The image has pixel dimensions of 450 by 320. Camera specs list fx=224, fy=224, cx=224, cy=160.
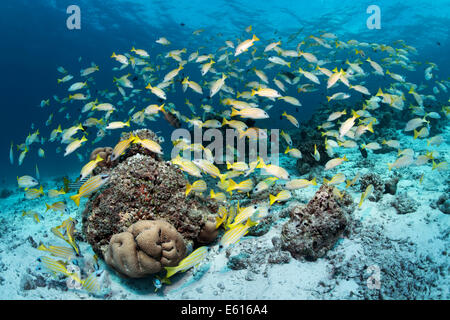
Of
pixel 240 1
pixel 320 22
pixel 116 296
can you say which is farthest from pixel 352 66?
pixel 320 22

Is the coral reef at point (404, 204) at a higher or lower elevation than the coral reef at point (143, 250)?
lower

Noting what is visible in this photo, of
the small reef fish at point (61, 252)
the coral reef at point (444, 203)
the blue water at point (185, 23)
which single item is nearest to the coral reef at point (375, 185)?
the coral reef at point (444, 203)

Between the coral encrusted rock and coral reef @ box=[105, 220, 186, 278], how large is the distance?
2.20 m

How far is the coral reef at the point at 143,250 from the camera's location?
3760 mm

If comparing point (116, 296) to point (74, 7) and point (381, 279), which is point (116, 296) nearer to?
point (381, 279)

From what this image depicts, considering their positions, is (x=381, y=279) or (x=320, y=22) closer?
(x=381, y=279)

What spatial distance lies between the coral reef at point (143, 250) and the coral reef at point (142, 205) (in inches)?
22.1

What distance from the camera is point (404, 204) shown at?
5.29 metres

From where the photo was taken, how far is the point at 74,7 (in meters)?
27.6

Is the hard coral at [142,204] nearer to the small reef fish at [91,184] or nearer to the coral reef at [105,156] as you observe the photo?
the small reef fish at [91,184]

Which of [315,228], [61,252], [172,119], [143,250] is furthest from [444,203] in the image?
[61,252]

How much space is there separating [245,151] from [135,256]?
7.46 m

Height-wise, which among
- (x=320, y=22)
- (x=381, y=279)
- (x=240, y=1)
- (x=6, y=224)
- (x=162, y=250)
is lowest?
(x=6, y=224)

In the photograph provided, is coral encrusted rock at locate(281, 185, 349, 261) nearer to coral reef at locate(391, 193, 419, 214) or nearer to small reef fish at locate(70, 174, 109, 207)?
coral reef at locate(391, 193, 419, 214)
